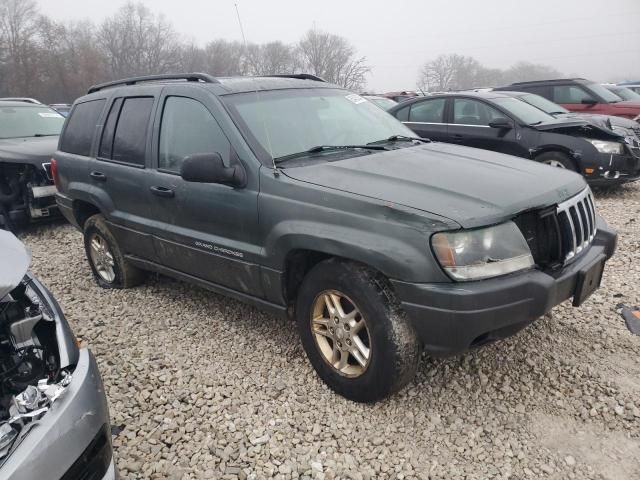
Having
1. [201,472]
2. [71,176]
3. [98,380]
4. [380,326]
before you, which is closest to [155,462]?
[201,472]

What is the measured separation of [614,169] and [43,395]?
23.6 feet

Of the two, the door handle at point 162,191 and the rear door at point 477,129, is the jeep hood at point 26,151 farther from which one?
the rear door at point 477,129

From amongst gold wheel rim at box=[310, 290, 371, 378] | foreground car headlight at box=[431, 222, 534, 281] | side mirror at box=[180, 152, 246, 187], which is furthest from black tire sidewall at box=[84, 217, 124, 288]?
foreground car headlight at box=[431, 222, 534, 281]

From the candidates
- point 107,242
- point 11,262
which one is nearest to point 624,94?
point 107,242

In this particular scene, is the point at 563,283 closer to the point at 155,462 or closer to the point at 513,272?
the point at 513,272

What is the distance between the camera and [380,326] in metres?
2.55

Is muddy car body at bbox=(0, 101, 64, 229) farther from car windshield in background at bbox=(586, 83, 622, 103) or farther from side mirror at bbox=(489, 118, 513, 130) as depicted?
car windshield in background at bbox=(586, 83, 622, 103)

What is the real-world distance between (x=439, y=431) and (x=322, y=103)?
92.1 inches

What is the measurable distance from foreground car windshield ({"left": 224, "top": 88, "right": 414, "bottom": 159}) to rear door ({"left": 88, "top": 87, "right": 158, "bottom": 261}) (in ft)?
3.19

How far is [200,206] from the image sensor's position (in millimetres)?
3361

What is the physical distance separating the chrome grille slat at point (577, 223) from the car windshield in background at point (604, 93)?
339 inches

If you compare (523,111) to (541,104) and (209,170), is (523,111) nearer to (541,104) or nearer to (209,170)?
(541,104)

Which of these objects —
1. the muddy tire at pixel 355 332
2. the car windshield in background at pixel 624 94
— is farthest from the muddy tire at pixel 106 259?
the car windshield in background at pixel 624 94

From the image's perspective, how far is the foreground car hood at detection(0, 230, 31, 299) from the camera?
186 cm
